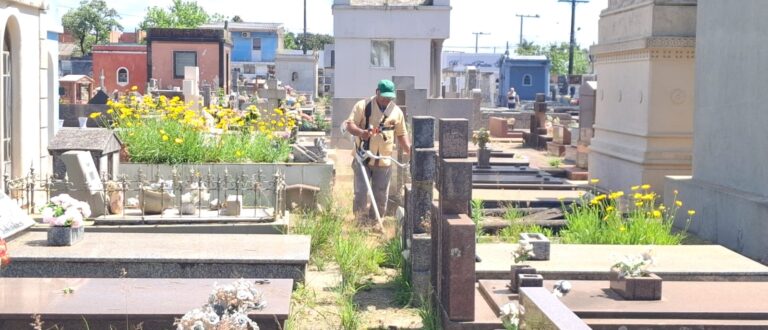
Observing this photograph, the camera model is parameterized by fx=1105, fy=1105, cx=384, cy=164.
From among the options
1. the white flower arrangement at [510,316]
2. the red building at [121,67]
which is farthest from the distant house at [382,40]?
the red building at [121,67]

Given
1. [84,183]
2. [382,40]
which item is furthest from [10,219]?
[382,40]

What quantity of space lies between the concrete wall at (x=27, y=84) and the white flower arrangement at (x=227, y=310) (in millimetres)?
5988

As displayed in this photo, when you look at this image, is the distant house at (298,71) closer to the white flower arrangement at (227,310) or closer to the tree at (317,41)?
the tree at (317,41)

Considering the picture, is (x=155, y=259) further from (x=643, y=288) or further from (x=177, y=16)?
(x=177, y=16)

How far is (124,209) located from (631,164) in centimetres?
641

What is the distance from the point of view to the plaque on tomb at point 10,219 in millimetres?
8547

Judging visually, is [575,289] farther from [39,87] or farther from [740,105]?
[39,87]

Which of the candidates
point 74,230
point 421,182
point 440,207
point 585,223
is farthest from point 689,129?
point 74,230

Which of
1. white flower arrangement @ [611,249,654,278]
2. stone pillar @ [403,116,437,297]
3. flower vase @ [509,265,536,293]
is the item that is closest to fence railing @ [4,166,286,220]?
stone pillar @ [403,116,437,297]

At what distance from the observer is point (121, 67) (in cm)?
5603

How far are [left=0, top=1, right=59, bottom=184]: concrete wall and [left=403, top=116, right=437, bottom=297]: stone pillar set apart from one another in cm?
461

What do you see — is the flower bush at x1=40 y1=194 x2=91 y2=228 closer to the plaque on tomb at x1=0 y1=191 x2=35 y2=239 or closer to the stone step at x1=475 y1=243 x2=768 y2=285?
the plaque on tomb at x1=0 y1=191 x2=35 y2=239

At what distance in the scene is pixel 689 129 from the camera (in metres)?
13.6

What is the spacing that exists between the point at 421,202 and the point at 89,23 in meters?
87.6
